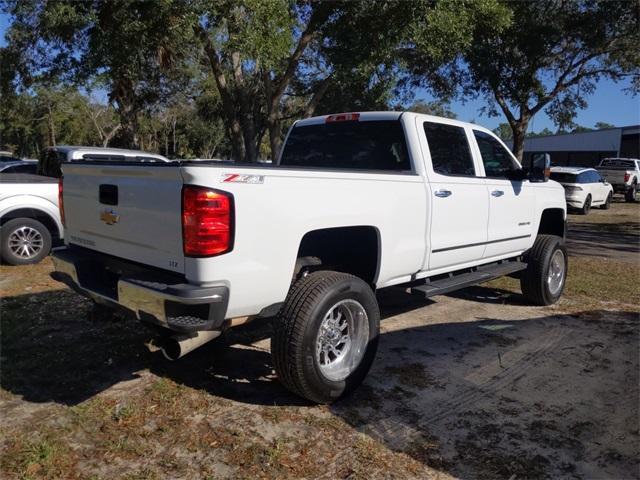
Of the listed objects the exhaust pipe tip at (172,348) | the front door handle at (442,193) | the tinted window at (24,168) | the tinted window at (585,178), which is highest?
the tinted window at (24,168)

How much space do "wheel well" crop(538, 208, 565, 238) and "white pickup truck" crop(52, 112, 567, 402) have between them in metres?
1.54

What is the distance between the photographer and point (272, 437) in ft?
11.0

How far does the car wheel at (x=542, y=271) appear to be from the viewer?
632cm

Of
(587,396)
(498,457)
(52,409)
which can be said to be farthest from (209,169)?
(587,396)

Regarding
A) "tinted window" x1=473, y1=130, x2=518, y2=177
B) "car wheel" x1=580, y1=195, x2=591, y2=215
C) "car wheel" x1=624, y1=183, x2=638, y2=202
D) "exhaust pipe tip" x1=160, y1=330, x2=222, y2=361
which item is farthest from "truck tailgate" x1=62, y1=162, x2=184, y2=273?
"car wheel" x1=624, y1=183, x2=638, y2=202

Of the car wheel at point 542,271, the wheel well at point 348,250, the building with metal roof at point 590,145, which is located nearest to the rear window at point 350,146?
the wheel well at point 348,250

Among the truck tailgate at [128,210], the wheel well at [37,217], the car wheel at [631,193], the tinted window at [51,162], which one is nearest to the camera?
the truck tailgate at [128,210]

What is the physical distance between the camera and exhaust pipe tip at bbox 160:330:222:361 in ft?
10.9

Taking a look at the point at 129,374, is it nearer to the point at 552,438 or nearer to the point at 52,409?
the point at 52,409

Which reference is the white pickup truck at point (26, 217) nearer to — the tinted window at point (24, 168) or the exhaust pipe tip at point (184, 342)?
the tinted window at point (24, 168)

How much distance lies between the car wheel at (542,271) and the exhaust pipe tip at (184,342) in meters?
4.27

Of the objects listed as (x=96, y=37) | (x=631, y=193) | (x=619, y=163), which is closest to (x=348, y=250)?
(x=96, y=37)

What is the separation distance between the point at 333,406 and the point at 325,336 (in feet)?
1.61

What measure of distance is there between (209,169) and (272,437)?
1.67 meters
